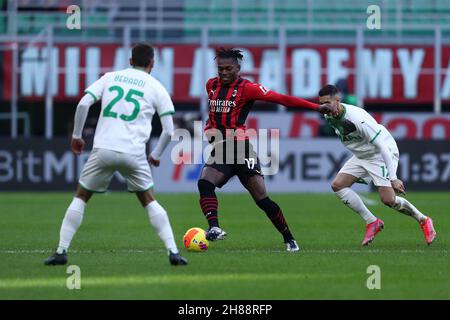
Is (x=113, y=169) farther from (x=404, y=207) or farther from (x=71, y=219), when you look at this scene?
(x=404, y=207)

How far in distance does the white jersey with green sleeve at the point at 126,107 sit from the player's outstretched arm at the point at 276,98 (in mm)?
1891

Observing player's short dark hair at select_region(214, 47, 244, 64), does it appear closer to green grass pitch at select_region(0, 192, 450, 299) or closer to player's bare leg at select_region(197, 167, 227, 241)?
player's bare leg at select_region(197, 167, 227, 241)

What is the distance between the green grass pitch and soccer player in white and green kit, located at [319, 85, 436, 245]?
0.34m

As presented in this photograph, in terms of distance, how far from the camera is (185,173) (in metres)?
25.7

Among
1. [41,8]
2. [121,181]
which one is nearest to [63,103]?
[41,8]

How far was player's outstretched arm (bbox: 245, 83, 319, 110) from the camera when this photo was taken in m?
11.2

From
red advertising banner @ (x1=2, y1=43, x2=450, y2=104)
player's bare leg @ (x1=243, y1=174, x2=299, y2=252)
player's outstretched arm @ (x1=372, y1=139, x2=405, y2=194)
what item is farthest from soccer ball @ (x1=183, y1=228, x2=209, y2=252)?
red advertising banner @ (x1=2, y1=43, x2=450, y2=104)

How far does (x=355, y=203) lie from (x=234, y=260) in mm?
2540

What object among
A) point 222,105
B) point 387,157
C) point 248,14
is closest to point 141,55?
point 222,105

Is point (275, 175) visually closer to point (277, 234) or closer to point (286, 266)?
point (277, 234)

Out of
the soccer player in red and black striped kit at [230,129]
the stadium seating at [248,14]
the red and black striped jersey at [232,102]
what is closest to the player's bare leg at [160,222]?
the soccer player in red and black striped kit at [230,129]

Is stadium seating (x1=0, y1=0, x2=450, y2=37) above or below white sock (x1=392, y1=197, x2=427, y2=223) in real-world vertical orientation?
above

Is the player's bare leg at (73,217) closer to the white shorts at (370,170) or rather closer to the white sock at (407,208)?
the white shorts at (370,170)

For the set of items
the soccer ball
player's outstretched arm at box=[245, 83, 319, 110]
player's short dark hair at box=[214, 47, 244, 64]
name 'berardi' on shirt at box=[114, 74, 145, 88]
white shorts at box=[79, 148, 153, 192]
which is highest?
player's short dark hair at box=[214, 47, 244, 64]
